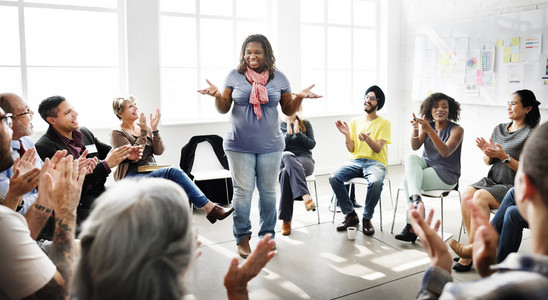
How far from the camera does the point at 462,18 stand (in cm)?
611

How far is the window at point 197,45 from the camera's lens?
5676 mm

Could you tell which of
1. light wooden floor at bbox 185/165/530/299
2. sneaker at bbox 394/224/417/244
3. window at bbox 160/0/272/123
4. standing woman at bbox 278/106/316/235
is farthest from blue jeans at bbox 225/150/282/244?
window at bbox 160/0/272/123

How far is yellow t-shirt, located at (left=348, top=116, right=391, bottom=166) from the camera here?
4.32 metres

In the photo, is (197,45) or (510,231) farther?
(197,45)

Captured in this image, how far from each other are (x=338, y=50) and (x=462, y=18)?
67.6 inches

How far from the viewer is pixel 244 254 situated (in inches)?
139

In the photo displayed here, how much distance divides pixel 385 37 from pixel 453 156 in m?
3.51

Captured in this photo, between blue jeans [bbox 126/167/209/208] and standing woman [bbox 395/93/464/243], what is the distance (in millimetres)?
1644

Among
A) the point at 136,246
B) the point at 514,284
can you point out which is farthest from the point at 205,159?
the point at 514,284

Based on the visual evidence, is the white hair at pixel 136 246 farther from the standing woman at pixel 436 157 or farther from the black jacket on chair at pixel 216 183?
the black jacket on chair at pixel 216 183

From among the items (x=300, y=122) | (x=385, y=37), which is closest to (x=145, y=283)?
(x=300, y=122)

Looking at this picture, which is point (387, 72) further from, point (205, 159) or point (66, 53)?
point (66, 53)

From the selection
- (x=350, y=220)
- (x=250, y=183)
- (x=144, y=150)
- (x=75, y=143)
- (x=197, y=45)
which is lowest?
(x=350, y=220)

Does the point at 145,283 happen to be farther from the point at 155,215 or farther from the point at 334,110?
the point at 334,110
